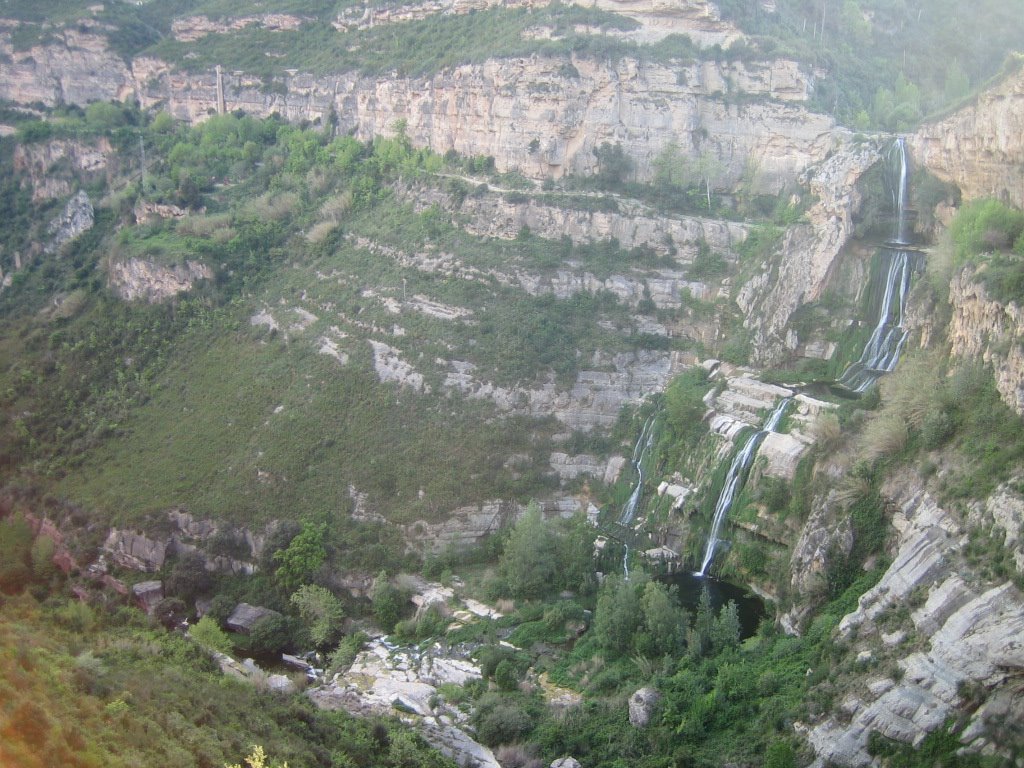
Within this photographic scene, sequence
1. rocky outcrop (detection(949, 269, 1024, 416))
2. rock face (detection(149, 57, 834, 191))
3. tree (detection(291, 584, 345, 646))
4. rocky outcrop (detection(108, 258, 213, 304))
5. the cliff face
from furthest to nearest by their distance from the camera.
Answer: rocky outcrop (detection(108, 258, 213, 304))
the cliff face
rock face (detection(149, 57, 834, 191))
tree (detection(291, 584, 345, 646))
rocky outcrop (detection(949, 269, 1024, 416))

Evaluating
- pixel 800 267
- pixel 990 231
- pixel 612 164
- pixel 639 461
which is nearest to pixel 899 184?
pixel 800 267

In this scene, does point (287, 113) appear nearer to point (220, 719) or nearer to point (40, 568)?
point (40, 568)

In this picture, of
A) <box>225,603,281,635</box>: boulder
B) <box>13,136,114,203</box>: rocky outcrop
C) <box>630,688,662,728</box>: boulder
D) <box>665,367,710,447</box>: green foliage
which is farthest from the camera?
<box>13,136,114,203</box>: rocky outcrop

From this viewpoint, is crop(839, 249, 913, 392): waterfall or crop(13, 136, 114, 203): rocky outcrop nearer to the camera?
crop(839, 249, 913, 392): waterfall

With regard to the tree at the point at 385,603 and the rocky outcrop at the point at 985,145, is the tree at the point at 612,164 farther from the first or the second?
the tree at the point at 385,603

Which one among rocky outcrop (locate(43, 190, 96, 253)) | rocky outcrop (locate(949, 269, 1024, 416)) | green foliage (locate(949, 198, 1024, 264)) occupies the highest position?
green foliage (locate(949, 198, 1024, 264))

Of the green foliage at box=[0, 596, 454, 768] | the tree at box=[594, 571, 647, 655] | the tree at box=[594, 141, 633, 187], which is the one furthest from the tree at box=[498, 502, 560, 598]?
the tree at box=[594, 141, 633, 187]

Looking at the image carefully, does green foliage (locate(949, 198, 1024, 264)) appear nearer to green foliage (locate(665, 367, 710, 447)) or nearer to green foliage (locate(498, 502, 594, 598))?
green foliage (locate(665, 367, 710, 447))
